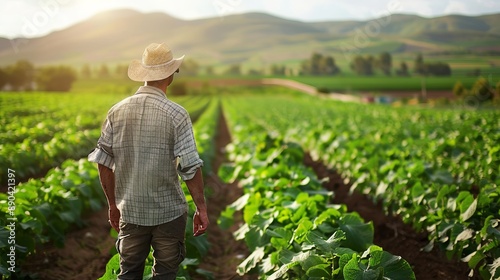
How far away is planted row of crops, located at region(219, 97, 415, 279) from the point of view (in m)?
3.40

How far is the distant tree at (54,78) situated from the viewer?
52.8 m

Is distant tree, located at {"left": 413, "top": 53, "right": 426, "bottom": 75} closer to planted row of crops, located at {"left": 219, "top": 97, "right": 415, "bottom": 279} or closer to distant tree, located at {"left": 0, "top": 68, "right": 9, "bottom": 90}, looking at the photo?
distant tree, located at {"left": 0, "top": 68, "right": 9, "bottom": 90}

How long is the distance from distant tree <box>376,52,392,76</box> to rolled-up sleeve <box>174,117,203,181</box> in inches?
3047

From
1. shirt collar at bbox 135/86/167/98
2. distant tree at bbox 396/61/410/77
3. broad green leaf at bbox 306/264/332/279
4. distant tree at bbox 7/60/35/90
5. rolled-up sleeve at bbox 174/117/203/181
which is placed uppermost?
shirt collar at bbox 135/86/167/98

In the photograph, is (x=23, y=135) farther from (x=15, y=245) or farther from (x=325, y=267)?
(x=325, y=267)

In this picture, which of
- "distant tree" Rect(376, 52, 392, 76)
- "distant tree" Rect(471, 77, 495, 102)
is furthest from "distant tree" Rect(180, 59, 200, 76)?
"distant tree" Rect(471, 77, 495, 102)

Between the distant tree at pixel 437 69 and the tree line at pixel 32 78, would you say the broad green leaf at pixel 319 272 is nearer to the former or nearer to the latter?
the tree line at pixel 32 78

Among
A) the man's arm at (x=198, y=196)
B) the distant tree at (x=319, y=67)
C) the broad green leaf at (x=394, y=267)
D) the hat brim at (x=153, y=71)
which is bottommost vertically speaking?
the distant tree at (x=319, y=67)

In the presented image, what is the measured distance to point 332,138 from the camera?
1110 cm

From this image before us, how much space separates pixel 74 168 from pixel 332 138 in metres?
5.38

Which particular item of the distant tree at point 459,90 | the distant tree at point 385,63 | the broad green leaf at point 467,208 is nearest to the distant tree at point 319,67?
the distant tree at point 385,63

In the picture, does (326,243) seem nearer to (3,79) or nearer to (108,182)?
(108,182)

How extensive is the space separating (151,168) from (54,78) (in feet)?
193

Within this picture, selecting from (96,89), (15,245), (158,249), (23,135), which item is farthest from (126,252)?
(96,89)
